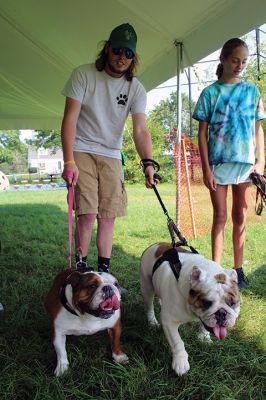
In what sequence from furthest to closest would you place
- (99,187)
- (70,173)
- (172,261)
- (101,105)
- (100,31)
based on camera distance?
(100,31)
(99,187)
(101,105)
(70,173)
(172,261)

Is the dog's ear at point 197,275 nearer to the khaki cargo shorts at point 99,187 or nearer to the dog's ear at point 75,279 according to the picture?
the dog's ear at point 75,279

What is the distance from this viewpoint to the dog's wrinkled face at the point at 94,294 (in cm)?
197

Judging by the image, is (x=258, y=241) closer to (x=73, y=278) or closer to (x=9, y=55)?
(x=73, y=278)

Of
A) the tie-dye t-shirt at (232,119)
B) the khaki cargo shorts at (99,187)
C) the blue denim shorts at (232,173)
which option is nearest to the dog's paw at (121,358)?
the khaki cargo shorts at (99,187)

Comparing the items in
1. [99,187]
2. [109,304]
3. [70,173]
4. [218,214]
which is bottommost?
[109,304]

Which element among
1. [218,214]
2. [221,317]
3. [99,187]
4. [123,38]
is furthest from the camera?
[218,214]

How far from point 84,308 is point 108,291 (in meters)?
0.17

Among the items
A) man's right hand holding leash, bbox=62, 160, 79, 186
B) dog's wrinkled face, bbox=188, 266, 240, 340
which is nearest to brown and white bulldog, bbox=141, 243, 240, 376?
dog's wrinkled face, bbox=188, 266, 240, 340

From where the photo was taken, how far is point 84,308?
2.04m

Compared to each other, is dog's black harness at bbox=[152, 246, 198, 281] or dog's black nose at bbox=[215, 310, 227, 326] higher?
dog's black harness at bbox=[152, 246, 198, 281]

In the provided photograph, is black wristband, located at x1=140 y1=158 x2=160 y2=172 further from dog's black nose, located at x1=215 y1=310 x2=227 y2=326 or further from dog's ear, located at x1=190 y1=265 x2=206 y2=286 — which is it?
dog's black nose, located at x1=215 y1=310 x2=227 y2=326

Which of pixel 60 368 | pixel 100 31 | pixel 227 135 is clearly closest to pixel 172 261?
pixel 60 368

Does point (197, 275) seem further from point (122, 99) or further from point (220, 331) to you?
point (122, 99)

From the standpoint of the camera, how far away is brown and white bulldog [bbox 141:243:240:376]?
189 cm
